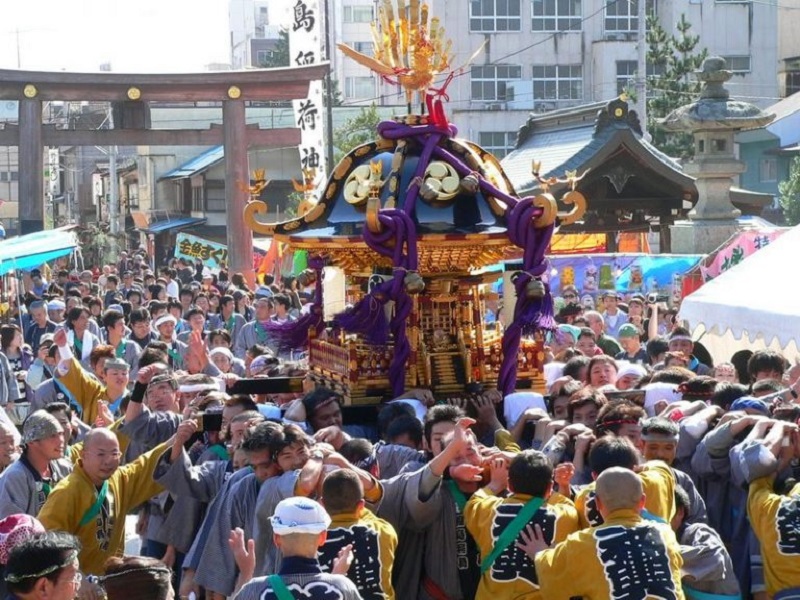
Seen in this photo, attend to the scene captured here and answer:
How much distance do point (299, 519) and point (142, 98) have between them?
1933 centimetres

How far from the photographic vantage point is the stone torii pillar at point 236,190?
73.6 ft

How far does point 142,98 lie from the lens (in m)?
22.9

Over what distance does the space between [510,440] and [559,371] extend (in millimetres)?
2846

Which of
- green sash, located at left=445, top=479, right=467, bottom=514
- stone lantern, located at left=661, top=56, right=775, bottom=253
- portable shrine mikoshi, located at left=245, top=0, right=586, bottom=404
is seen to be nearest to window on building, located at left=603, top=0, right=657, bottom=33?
stone lantern, located at left=661, top=56, right=775, bottom=253

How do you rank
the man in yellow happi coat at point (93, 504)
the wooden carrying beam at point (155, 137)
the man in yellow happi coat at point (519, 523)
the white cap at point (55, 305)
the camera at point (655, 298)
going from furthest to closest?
the wooden carrying beam at point (155, 137)
the camera at point (655, 298)
the white cap at point (55, 305)
the man in yellow happi coat at point (93, 504)
the man in yellow happi coat at point (519, 523)

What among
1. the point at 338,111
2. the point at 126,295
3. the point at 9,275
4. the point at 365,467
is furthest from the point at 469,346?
the point at 338,111

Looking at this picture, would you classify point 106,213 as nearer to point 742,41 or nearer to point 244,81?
point 742,41

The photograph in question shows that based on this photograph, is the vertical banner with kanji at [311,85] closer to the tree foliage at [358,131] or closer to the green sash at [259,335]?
the green sash at [259,335]

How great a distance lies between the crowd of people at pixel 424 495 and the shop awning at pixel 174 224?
100ft

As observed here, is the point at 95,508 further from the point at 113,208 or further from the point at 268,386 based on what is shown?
the point at 113,208

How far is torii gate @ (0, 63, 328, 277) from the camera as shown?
72.7 ft

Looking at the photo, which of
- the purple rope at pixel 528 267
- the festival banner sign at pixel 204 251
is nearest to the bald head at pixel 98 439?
the purple rope at pixel 528 267

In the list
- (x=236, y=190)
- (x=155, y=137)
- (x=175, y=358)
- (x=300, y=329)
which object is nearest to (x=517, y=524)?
(x=300, y=329)

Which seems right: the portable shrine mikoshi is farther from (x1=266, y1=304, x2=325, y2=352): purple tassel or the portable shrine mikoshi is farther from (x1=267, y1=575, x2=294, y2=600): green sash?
(x1=267, y1=575, x2=294, y2=600): green sash
